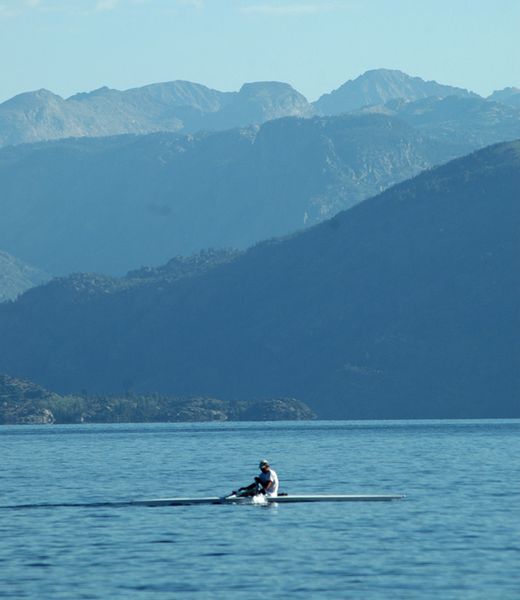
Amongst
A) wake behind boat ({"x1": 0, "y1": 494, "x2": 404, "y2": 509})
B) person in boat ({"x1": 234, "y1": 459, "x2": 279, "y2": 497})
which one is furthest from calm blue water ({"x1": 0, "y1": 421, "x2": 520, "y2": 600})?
person in boat ({"x1": 234, "y1": 459, "x2": 279, "y2": 497})

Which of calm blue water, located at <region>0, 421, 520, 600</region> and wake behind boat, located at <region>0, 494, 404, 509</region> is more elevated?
wake behind boat, located at <region>0, 494, 404, 509</region>

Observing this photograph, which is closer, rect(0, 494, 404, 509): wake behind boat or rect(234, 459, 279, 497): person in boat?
rect(234, 459, 279, 497): person in boat

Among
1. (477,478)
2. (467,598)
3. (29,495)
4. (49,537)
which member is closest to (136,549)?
(49,537)

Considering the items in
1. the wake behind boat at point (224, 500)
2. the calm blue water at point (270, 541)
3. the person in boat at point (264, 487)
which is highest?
the person in boat at point (264, 487)

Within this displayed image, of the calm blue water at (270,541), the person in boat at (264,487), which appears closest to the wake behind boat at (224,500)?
the calm blue water at (270,541)

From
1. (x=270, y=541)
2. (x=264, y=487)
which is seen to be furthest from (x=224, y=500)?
(x=270, y=541)

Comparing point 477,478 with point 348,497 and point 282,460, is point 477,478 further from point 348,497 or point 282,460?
point 282,460

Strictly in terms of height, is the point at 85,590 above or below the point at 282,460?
below

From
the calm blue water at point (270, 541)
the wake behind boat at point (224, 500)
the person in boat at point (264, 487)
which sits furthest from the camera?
the wake behind boat at point (224, 500)

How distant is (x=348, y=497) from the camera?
10400 centimetres

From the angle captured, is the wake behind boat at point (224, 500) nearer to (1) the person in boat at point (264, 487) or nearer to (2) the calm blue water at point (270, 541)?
(2) the calm blue water at point (270, 541)

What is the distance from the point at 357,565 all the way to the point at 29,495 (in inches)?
1822

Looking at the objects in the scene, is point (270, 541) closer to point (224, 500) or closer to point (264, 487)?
point (264, 487)

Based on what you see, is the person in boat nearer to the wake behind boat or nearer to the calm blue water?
the wake behind boat
